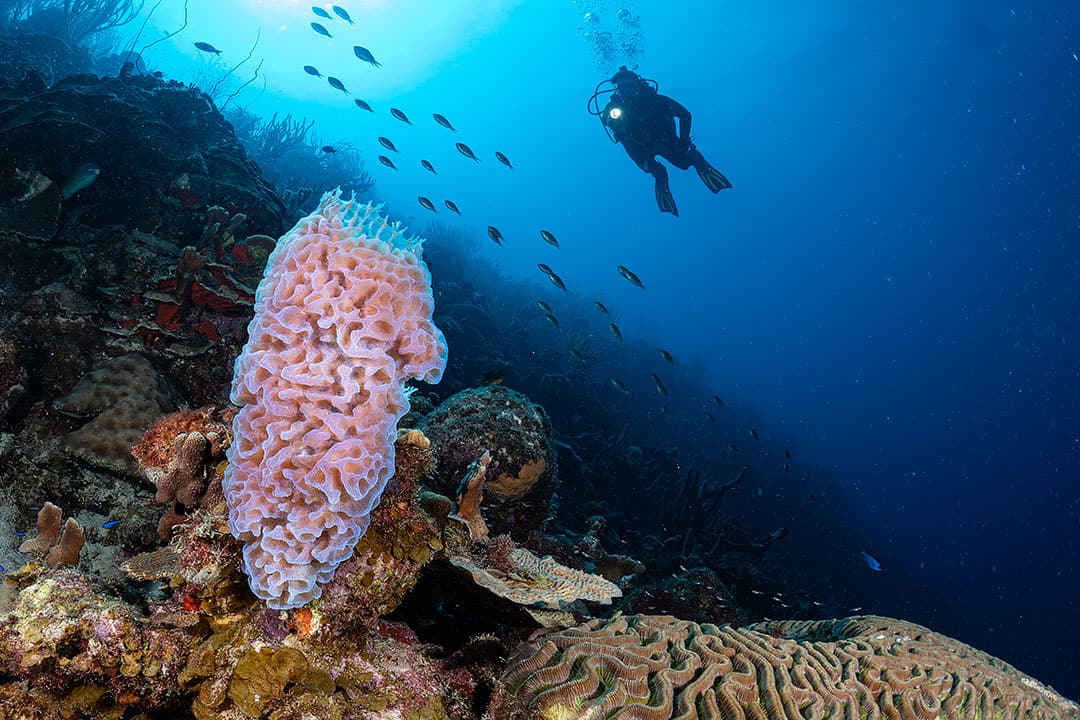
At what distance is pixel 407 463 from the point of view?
249 cm

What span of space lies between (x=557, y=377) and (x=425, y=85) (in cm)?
10194

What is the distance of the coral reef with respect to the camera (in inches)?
192

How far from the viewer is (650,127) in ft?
40.9

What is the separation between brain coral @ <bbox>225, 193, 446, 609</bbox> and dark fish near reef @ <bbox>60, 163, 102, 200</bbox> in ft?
18.1

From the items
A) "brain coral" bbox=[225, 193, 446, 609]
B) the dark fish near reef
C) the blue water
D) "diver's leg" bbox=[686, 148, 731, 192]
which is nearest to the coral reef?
"brain coral" bbox=[225, 193, 446, 609]

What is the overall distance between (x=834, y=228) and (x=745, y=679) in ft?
381

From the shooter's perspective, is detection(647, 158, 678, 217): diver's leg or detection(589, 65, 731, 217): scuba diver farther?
detection(647, 158, 678, 217): diver's leg

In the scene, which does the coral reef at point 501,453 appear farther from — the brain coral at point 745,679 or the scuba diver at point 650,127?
the scuba diver at point 650,127

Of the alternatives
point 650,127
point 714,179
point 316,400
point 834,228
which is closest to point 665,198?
point 714,179

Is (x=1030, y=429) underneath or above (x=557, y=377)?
above

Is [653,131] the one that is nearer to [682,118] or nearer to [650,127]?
[650,127]

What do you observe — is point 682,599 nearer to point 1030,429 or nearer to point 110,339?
point 110,339

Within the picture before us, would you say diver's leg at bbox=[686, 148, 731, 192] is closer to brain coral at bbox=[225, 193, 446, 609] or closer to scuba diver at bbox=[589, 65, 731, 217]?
scuba diver at bbox=[589, 65, 731, 217]

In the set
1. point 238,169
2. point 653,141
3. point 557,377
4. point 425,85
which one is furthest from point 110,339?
point 425,85
